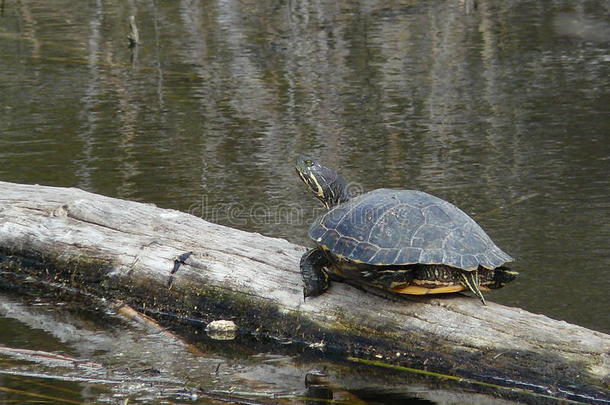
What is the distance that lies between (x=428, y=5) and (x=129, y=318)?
1567 centimetres

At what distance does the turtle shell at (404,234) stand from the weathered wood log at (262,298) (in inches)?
→ 12.8

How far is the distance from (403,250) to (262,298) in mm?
1010

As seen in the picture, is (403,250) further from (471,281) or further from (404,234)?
(471,281)

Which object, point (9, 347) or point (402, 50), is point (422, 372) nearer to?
point (9, 347)

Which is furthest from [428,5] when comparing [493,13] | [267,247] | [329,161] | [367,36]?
[267,247]

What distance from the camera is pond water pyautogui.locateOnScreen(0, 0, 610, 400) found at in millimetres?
8305

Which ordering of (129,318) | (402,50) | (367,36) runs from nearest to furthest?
(129,318) < (402,50) < (367,36)

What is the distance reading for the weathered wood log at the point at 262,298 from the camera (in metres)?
4.87

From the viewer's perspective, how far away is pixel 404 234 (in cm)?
521

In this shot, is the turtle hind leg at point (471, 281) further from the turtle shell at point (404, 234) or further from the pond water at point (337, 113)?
the pond water at point (337, 113)

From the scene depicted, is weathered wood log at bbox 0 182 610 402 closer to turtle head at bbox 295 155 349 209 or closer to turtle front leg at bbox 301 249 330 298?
turtle front leg at bbox 301 249 330 298

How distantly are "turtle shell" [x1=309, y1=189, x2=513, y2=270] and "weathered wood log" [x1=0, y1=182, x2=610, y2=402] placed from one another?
1.07 ft

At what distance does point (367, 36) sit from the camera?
1758 cm

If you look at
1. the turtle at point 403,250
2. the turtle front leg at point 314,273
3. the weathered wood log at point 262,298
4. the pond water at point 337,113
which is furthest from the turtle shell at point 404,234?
the pond water at point 337,113
